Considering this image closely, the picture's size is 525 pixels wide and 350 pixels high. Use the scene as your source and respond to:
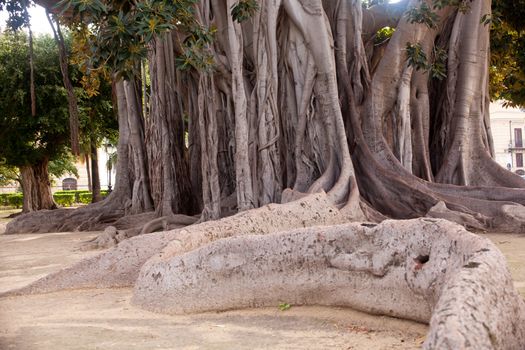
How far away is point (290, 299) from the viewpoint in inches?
132

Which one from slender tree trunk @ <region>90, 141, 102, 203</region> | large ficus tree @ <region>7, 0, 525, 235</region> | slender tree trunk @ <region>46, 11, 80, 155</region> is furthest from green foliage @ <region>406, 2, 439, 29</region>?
slender tree trunk @ <region>90, 141, 102, 203</region>

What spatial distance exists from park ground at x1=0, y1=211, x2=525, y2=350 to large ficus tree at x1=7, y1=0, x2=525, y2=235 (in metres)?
2.76

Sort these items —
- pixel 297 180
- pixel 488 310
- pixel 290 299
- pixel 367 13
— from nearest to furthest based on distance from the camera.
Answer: pixel 488 310 → pixel 290 299 → pixel 297 180 → pixel 367 13

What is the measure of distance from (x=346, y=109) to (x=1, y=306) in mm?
5125

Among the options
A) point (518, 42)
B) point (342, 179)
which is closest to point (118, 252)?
point (342, 179)

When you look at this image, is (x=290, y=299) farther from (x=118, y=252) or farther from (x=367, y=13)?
(x=367, y=13)

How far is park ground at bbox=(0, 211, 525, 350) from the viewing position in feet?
8.88

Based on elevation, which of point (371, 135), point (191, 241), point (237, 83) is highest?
point (237, 83)

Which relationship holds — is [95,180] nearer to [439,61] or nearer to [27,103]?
[27,103]

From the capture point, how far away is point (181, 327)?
3.08m

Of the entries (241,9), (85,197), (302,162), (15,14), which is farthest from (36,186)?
(241,9)

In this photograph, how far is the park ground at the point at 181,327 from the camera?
2.71 metres

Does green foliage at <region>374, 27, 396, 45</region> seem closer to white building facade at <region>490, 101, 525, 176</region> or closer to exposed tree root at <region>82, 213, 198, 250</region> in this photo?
exposed tree root at <region>82, 213, 198, 250</region>

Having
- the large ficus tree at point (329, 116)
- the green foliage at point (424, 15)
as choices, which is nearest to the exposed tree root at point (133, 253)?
the large ficus tree at point (329, 116)
